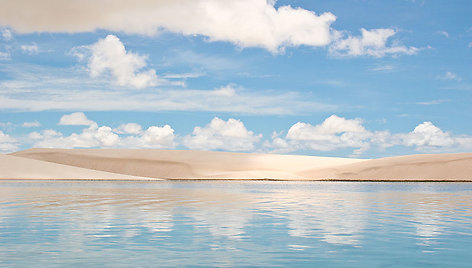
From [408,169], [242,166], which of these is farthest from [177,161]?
[408,169]

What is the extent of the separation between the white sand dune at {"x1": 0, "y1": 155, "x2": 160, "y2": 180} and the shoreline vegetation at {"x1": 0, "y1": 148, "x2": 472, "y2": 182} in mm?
228

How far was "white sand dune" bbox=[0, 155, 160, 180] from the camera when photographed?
103750 millimetres

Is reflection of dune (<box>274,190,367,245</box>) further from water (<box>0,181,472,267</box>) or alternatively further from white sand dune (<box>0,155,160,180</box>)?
white sand dune (<box>0,155,160,180</box>)

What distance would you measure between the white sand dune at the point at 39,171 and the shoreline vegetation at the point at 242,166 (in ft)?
0.75

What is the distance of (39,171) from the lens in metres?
108

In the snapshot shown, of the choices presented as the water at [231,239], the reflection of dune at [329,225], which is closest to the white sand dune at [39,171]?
the water at [231,239]

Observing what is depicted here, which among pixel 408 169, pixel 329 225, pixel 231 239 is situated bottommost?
pixel 231 239

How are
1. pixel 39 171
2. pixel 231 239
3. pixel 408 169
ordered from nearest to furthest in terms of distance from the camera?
pixel 231 239, pixel 39 171, pixel 408 169

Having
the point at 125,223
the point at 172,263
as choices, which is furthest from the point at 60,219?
the point at 172,263

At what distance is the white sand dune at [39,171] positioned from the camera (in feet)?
340

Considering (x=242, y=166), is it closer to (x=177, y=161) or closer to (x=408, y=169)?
(x=177, y=161)

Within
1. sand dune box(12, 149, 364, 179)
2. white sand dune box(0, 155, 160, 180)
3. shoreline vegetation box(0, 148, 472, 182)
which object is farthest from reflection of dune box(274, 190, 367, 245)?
sand dune box(12, 149, 364, 179)

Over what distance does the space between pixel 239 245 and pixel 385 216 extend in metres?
11.1

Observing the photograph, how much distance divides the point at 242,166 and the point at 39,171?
7210cm
